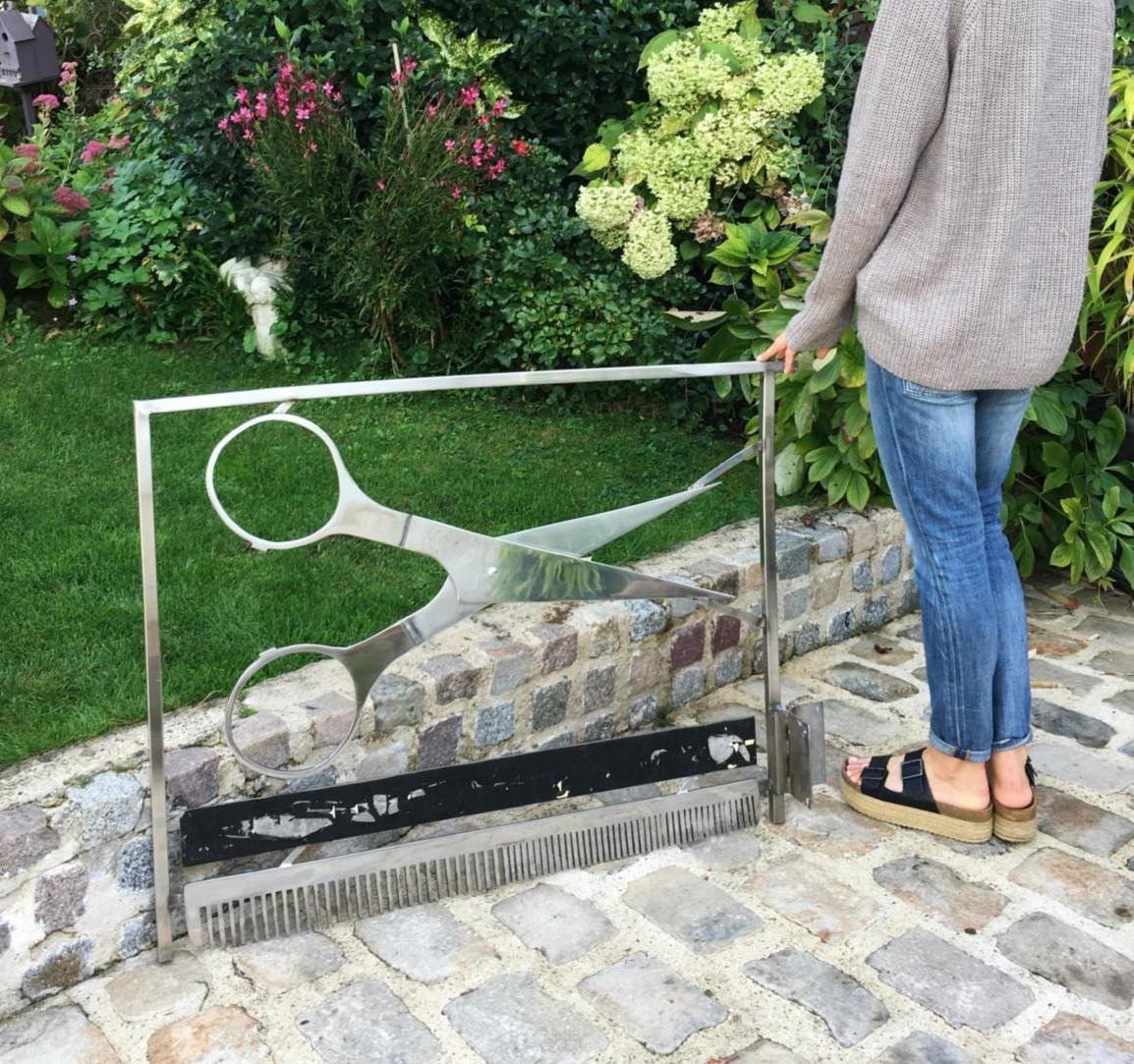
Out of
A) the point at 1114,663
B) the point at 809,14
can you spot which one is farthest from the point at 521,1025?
the point at 809,14

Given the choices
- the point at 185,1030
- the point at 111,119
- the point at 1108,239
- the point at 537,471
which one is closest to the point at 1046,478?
the point at 1108,239

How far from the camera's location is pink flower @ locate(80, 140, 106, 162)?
5094 mm

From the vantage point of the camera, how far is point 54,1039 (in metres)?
2.00

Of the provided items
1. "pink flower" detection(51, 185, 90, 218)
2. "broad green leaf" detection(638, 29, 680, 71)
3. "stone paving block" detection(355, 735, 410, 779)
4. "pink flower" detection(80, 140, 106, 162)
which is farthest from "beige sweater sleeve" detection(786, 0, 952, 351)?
"pink flower" detection(80, 140, 106, 162)

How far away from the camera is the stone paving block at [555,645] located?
2.73 meters

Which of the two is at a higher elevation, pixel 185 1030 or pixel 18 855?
pixel 18 855

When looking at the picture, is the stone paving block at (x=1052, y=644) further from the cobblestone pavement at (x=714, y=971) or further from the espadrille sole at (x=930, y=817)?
the espadrille sole at (x=930, y=817)

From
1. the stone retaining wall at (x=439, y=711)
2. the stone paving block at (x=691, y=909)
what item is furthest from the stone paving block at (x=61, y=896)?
the stone paving block at (x=691, y=909)

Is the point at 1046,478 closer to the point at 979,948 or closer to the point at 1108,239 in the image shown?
the point at 1108,239

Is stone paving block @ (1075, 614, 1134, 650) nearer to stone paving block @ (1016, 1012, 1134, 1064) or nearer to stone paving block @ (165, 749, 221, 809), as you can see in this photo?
stone paving block @ (1016, 1012, 1134, 1064)

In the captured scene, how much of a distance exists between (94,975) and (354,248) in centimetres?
251

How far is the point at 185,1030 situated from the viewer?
2020 millimetres

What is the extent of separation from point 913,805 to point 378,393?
1328 mm

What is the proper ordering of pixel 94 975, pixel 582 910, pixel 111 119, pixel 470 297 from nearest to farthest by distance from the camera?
pixel 94 975, pixel 582 910, pixel 470 297, pixel 111 119
